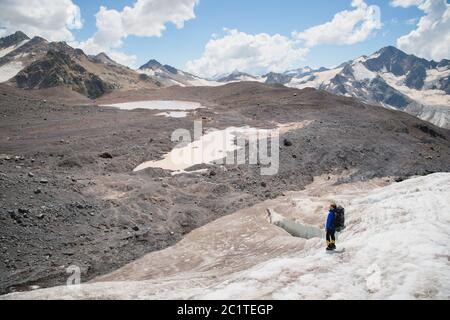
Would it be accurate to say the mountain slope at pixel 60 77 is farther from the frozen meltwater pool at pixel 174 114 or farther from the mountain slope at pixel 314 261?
the mountain slope at pixel 314 261

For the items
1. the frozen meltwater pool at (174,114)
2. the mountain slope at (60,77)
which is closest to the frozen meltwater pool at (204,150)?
the frozen meltwater pool at (174,114)

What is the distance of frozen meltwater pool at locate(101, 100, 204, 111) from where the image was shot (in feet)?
156

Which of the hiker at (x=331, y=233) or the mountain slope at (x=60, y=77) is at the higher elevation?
the mountain slope at (x=60, y=77)

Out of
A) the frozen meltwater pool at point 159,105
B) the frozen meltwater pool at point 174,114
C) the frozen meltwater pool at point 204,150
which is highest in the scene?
the frozen meltwater pool at point 159,105

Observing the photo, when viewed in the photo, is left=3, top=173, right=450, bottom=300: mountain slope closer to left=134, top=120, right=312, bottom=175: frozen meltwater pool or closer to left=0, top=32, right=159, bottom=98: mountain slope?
left=134, top=120, right=312, bottom=175: frozen meltwater pool

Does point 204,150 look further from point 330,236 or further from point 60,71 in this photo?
point 60,71

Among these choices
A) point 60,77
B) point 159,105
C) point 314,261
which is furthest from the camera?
point 60,77

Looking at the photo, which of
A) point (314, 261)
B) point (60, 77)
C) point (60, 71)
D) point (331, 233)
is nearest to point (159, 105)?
point (331, 233)

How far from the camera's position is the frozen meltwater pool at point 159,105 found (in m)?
47.5

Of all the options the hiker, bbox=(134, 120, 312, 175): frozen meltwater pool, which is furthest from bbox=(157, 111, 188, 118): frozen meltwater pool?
the hiker

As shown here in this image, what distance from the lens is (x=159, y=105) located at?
49.9 meters

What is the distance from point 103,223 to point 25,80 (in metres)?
84.2

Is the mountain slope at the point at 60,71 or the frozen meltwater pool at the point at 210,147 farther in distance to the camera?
the mountain slope at the point at 60,71

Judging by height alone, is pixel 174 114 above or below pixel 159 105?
below
